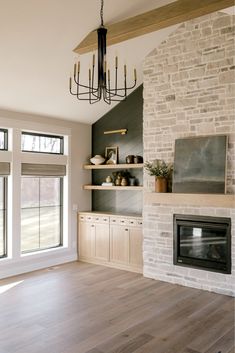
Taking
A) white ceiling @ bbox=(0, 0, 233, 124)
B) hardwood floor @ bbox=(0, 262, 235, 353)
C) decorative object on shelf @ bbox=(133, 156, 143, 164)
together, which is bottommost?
hardwood floor @ bbox=(0, 262, 235, 353)

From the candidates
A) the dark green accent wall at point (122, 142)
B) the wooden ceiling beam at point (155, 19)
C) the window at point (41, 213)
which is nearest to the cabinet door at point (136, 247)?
the dark green accent wall at point (122, 142)

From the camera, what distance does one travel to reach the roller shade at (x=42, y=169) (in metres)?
6.03

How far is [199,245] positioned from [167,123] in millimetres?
1971

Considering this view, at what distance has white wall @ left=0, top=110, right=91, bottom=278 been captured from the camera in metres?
5.80

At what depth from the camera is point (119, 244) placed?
6223 mm

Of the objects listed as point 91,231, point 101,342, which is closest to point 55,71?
point 91,231

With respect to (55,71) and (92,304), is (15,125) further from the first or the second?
(92,304)

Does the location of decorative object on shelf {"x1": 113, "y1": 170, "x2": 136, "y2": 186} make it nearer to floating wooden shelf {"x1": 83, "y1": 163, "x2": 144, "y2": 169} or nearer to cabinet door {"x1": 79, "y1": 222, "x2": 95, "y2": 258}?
Answer: floating wooden shelf {"x1": 83, "y1": 163, "x2": 144, "y2": 169}

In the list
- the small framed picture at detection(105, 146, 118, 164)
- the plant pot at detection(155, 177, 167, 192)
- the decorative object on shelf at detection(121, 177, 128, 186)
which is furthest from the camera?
the small framed picture at detection(105, 146, 118, 164)

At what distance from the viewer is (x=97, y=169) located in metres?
7.26

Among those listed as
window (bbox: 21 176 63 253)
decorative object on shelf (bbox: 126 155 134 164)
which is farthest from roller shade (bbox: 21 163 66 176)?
decorative object on shelf (bbox: 126 155 134 164)

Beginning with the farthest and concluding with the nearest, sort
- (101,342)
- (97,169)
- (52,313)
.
Answer: (97,169) < (52,313) < (101,342)

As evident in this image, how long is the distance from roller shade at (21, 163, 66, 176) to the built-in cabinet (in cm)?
98

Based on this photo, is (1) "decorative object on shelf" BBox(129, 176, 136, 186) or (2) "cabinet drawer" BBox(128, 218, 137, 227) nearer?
(2) "cabinet drawer" BBox(128, 218, 137, 227)
